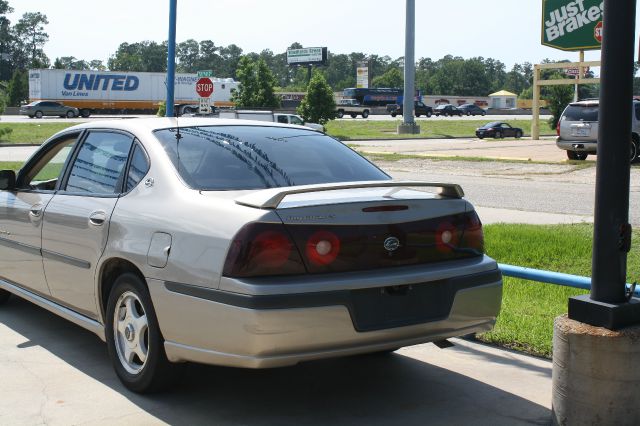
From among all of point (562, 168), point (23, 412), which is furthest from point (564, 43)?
point (23, 412)

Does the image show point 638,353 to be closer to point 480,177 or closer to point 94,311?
point 94,311

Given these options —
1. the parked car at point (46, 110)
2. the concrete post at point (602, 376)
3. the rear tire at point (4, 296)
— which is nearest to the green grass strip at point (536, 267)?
the concrete post at point (602, 376)

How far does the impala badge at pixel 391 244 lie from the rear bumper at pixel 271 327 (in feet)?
0.87

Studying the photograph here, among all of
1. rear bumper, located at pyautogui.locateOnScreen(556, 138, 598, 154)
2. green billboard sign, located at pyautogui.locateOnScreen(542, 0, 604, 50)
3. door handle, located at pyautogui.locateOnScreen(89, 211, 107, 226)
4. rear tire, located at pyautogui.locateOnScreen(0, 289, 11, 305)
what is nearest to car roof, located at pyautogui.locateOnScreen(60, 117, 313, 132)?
→ door handle, located at pyautogui.locateOnScreen(89, 211, 107, 226)

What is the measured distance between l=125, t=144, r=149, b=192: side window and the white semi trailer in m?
62.3

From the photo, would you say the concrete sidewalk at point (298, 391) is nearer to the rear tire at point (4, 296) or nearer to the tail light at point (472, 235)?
the tail light at point (472, 235)

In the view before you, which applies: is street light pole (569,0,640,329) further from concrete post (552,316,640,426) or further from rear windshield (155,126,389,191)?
rear windshield (155,126,389,191)

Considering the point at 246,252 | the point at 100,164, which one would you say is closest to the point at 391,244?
the point at 246,252

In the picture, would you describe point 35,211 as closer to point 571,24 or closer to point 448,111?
point 571,24

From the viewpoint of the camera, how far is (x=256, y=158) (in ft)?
17.4

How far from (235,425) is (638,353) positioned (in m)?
2.04

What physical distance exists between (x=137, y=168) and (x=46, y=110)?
6596 centimetres

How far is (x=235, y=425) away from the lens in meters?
4.47

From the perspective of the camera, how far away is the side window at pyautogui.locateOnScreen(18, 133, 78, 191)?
632cm
